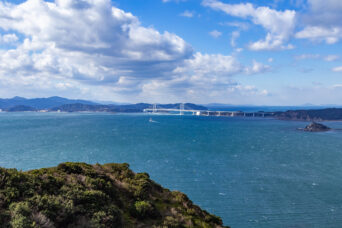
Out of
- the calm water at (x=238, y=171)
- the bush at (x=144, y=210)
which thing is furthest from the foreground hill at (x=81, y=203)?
the calm water at (x=238, y=171)

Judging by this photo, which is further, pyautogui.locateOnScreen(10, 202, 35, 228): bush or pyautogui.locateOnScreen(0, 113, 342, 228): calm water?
pyautogui.locateOnScreen(0, 113, 342, 228): calm water

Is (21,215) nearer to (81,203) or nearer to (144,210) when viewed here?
(81,203)

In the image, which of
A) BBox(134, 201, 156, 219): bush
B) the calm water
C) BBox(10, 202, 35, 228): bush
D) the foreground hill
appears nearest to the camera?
BBox(10, 202, 35, 228): bush

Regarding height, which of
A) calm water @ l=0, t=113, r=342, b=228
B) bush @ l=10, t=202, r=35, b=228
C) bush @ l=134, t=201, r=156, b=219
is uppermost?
bush @ l=10, t=202, r=35, b=228

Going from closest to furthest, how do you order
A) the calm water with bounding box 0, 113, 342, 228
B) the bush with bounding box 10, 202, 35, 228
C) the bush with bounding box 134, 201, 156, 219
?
the bush with bounding box 10, 202, 35, 228
the bush with bounding box 134, 201, 156, 219
the calm water with bounding box 0, 113, 342, 228

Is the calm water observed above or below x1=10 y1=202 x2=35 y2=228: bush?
below

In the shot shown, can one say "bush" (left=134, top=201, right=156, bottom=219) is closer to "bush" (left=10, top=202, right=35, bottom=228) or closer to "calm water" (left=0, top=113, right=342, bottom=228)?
"bush" (left=10, top=202, right=35, bottom=228)

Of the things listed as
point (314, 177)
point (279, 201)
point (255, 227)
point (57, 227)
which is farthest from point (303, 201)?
point (57, 227)

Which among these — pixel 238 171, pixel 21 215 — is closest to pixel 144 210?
pixel 21 215

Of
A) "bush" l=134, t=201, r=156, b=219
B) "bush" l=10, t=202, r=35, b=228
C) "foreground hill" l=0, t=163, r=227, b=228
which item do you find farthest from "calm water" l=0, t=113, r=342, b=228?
"bush" l=10, t=202, r=35, b=228

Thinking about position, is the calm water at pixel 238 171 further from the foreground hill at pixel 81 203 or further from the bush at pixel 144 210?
the bush at pixel 144 210
